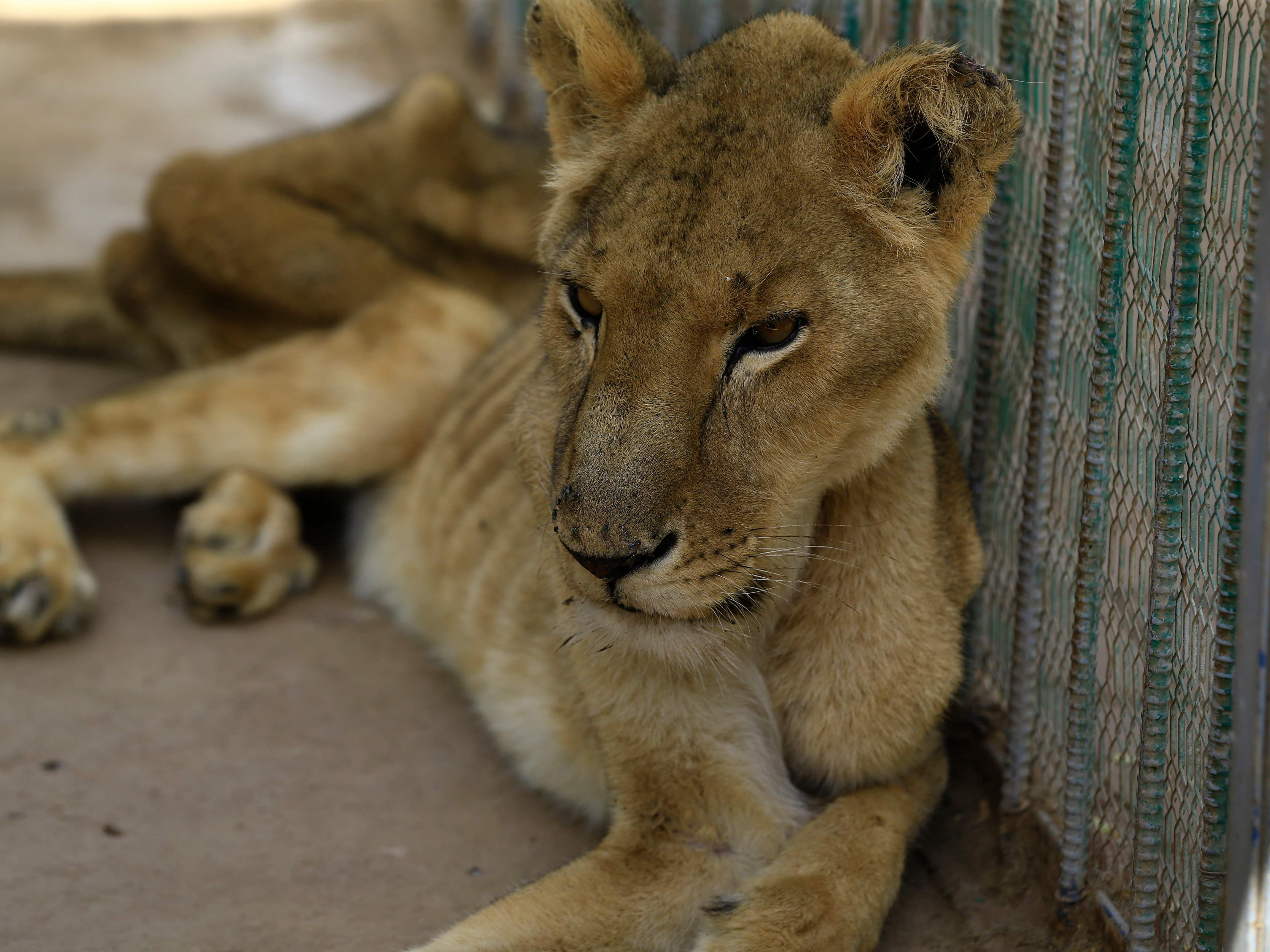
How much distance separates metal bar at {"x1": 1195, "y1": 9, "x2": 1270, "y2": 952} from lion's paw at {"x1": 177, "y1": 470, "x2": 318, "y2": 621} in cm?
278

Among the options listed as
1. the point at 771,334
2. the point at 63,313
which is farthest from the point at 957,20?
the point at 63,313

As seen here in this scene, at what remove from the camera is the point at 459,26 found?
852 centimetres

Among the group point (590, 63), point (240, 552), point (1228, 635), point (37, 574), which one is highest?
point (590, 63)

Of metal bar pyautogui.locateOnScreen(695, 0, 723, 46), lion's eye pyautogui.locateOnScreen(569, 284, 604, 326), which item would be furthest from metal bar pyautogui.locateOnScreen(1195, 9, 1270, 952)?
metal bar pyautogui.locateOnScreen(695, 0, 723, 46)

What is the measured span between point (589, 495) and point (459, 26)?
6.85m

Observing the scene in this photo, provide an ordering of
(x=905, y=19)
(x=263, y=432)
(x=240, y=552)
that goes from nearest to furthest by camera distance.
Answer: (x=905, y=19) < (x=240, y=552) < (x=263, y=432)

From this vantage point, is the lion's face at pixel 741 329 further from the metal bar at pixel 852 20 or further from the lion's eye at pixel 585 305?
the metal bar at pixel 852 20

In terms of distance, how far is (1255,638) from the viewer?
6.56 feet

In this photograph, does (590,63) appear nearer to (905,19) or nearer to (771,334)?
(771,334)

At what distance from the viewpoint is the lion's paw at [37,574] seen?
12.7 feet

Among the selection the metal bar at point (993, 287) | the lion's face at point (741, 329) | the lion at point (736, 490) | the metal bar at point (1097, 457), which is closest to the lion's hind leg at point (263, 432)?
the lion at point (736, 490)

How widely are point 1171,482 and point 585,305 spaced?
3.37ft

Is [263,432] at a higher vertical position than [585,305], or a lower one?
lower

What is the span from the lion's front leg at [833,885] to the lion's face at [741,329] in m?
0.55
